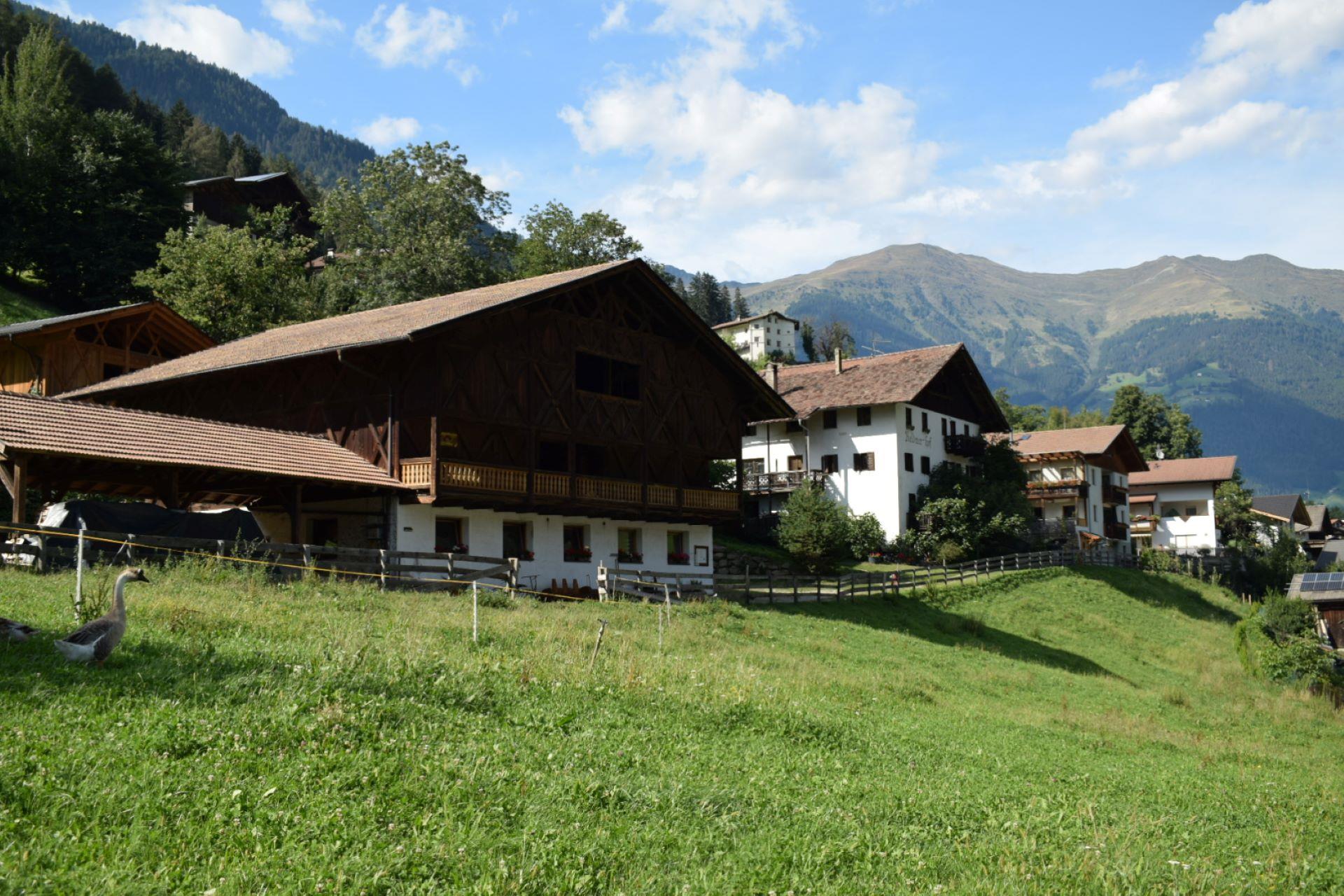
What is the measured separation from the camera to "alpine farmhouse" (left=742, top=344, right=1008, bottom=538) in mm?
59000

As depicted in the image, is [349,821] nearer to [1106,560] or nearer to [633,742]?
[633,742]

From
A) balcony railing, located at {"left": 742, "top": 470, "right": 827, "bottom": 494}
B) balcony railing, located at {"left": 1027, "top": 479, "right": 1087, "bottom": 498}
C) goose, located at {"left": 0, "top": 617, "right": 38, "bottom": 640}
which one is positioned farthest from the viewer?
balcony railing, located at {"left": 1027, "top": 479, "right": 1087, "bottom": 498}

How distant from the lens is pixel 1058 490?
72.5 m

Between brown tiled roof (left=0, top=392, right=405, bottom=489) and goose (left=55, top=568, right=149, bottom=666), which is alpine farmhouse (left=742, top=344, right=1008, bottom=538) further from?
goose (left=55, top=568, right=149, bottom=666)

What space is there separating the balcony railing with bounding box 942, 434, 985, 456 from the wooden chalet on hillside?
38.6m

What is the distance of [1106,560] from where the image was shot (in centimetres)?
6531

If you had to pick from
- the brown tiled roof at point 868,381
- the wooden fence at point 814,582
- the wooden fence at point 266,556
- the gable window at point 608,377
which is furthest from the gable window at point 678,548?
the brown tiled roof at point 868,381

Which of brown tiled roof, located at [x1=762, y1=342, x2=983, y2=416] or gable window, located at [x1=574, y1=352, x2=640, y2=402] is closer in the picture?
gable window, located at [x1=574, y1=352, x2=640, y2=402]

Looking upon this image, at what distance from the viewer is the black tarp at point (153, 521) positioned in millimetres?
24797

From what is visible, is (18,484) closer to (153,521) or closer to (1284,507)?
(153,521)

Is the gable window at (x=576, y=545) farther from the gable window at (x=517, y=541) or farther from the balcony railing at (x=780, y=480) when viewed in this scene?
the balcony railing at (x=780, y=480)

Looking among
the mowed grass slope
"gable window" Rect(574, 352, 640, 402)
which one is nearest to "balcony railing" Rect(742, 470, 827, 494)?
"gable window" Rect(574, 352, 640, 402)

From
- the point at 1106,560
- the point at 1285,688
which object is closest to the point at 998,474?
the point at 1106,560

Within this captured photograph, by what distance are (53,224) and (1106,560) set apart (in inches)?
2453
